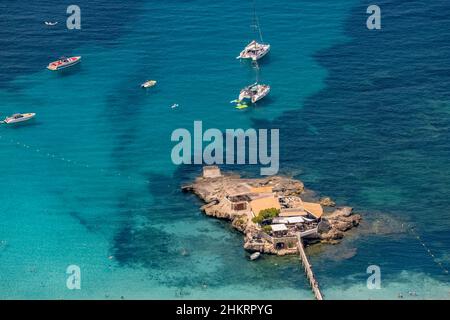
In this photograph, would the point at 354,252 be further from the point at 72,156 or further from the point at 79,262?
the point at 72,156

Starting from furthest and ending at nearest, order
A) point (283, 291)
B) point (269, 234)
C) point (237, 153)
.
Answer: point (237, 153)
point (269, 234)
point (283, 291)

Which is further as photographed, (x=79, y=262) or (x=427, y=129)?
(x=427, y=129)

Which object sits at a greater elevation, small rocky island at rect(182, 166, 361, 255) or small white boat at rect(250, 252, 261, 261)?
small rocky island at rect(182, 166, 361, 255)

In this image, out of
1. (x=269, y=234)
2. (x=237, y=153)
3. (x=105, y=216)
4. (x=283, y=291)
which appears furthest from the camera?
(x=237, y=153)

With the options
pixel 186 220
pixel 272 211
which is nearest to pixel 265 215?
pixel 272 211

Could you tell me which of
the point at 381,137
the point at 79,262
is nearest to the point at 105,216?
the point at 79,262

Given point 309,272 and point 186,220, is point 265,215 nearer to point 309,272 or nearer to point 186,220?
point 186,220

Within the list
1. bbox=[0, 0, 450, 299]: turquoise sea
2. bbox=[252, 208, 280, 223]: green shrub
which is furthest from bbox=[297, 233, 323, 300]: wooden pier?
bbox=[252, 208, 280, 223]: green shrub

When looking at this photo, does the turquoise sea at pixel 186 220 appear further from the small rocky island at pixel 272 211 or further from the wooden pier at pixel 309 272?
the small rocky island at pixel 272 211

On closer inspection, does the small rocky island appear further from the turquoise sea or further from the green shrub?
the turquoise sea
